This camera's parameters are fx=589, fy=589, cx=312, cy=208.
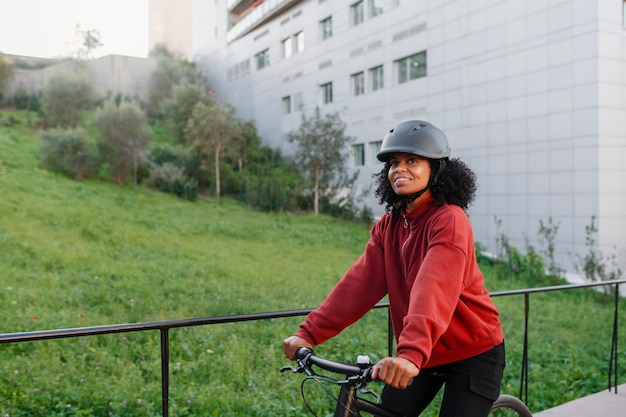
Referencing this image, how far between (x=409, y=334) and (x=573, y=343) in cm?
843

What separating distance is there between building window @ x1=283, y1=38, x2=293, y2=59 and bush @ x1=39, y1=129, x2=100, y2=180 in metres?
14.1

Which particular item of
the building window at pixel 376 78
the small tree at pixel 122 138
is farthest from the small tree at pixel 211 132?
the building window at pixel 376 78

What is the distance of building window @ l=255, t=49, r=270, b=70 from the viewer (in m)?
36.5

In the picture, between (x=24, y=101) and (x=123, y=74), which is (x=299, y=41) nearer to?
(x=123, y=74)

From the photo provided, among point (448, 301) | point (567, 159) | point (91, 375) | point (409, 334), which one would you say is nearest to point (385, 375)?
point (409, 334)

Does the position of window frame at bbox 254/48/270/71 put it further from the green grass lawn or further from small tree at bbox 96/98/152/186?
the green grass lawn

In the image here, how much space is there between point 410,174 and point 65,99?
A: 1380 inches

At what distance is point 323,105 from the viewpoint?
30.9m

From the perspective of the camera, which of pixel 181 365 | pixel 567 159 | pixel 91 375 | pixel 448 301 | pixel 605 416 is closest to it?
pixel 448 301

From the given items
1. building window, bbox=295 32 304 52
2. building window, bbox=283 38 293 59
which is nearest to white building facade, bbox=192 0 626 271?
building window, bbox=295 32 304 52

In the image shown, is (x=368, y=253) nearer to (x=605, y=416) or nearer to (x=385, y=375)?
(x=385, y=375)

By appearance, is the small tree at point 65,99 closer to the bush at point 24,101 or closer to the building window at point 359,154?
the bush at point 24,101

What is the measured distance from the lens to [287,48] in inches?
1355

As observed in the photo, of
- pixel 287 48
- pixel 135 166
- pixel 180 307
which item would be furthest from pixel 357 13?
pixel 180 307
